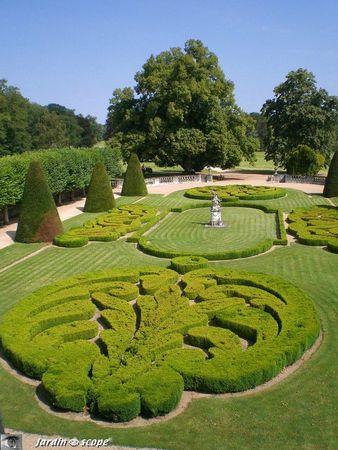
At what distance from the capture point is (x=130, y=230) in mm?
30516

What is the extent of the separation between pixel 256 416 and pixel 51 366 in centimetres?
547

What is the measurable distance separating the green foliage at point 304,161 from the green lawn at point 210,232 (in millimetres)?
25530

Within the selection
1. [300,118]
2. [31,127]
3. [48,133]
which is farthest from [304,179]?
[31,127]

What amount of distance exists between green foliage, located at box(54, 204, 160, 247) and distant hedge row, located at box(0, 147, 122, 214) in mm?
7122

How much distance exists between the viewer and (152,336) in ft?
43.9

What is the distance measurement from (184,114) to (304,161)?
18.0 metres

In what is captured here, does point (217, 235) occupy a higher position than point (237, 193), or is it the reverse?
point (237, 193)

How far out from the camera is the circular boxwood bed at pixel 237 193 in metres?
43.2

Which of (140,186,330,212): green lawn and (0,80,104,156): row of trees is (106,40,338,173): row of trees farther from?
(0,80,104,156): row of trees

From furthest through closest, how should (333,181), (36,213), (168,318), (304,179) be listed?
1. (304,179)
2. (333,181)
3. (36,213)
4. (168,318)

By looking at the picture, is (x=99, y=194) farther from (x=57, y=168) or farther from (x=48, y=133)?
(x=48, y=133)

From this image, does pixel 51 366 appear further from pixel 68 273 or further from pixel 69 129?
pixel 69 129

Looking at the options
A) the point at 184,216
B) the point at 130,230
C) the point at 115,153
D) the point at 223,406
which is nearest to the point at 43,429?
the point at 223,406

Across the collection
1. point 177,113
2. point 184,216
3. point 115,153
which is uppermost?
point 177,113
